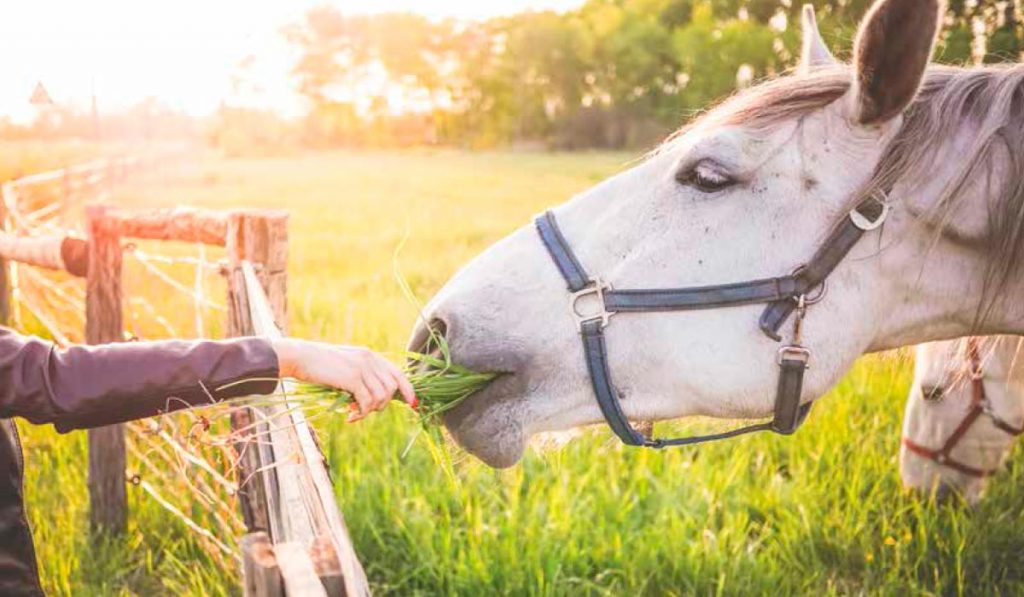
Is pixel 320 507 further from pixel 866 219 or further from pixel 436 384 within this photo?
pixel 866 219

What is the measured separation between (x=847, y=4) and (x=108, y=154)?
2330 centimetres

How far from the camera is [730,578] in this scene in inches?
120

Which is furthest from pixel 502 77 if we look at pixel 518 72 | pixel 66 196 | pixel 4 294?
pixel 4 294

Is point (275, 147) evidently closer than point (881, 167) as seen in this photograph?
No

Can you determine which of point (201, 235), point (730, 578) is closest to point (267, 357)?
point (201, 235)

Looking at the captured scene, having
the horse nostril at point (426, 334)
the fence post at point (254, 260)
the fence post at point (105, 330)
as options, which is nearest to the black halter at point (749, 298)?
the horse nostril at point (426, 334)

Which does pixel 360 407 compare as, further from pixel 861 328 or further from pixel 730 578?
pixel 730 578

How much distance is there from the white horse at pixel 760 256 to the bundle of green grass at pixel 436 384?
34 millimetres

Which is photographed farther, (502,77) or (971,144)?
(502,77)

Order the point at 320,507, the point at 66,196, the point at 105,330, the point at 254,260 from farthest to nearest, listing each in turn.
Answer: the point at 66,196
the point at 105,330
the point at 254,260
the point at 320,507

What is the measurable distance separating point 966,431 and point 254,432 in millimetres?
2899

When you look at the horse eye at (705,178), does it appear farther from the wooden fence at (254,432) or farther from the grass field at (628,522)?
the wooden fence at (254,432)

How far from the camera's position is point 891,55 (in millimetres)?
1743

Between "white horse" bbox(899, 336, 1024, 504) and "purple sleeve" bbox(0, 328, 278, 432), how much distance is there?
260 cm
